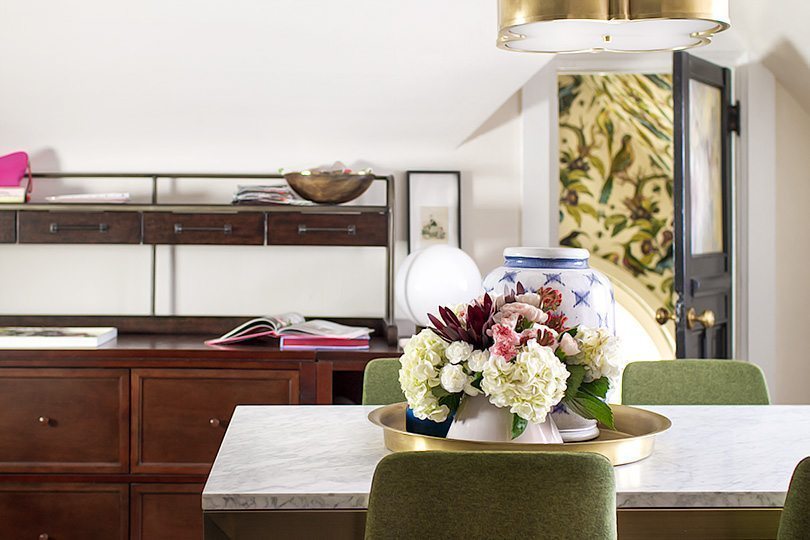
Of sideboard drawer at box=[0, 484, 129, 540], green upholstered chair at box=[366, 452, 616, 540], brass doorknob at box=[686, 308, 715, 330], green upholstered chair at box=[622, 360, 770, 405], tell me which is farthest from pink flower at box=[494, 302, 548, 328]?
brass doorknob at box=[686, 308, 715, 330]

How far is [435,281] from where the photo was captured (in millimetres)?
3174

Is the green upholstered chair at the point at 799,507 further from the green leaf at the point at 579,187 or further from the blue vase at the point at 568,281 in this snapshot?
the green leaf at the point at 579,187

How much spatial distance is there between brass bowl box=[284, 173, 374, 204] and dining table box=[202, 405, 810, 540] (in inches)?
63.6

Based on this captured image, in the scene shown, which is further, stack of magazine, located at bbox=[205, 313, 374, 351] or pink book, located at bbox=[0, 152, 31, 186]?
pink book, located at bbox=[0, 152, 31, 186]

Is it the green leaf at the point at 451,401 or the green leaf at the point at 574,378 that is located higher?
the green leaf at the point at 574,378

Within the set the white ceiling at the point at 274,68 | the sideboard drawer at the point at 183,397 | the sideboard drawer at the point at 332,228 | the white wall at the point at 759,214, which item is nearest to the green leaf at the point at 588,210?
the white wall at the point at 759,214

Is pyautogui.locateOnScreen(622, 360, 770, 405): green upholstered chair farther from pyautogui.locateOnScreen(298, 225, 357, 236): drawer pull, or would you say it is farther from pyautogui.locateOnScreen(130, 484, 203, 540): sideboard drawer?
pyautogui.locateOnScreen(130, 484, 203, 540): sideboard drawer

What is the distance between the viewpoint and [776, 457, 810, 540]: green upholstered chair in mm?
1300

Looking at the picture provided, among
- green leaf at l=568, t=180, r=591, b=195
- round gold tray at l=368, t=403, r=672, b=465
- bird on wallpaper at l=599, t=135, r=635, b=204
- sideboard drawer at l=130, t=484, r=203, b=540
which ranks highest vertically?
bird on wallpaper at l=599, t=135, r=635, b=204

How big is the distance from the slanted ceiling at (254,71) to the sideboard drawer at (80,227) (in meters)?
0.34

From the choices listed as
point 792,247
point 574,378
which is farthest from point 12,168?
point 792,247

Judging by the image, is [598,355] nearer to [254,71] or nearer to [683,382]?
[683,382]

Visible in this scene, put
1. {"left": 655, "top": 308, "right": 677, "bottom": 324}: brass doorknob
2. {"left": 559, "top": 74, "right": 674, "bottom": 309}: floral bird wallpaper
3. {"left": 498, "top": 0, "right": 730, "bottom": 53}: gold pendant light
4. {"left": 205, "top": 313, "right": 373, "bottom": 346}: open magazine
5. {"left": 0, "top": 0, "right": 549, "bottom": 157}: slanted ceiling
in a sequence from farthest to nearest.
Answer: {"left": 559, "top": 74, "right": 674, "bottom": 309}: floral bird wallpaper → {"left": 655, "top": 308, "right": 677, "bottom": 324}: brass doorknob → {"left": 205, "top": 313, "right": 373, "bottom": 346}: open magazine → {"left": 0, "top": 0, "right": 549, "bottom": 157}: slanted ceiling → {"left": 498, "top": 0, "right": 730, "bottom": 53}: gold pendant light

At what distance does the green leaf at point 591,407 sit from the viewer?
63.7 inches
